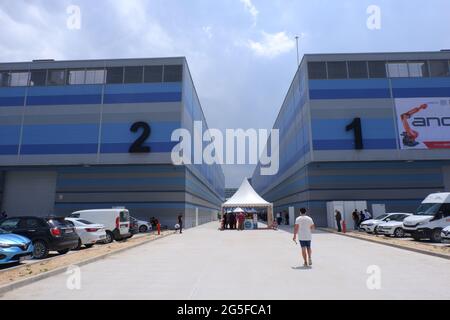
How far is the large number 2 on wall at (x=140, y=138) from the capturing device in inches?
1247

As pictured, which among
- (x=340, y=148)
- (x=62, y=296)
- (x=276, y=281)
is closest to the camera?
(x=62, y=296)

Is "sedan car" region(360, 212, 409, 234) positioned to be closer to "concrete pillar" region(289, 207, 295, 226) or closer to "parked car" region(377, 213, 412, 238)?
"parked car" region(377, 213, 412, 238)

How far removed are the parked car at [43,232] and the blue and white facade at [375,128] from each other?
24.1 m

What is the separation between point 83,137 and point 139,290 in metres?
29.7

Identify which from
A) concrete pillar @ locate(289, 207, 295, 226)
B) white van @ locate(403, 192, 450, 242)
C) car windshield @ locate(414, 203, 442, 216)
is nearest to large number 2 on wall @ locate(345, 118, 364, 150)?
concrete pillar @ locate(289, 207, 295, 226)

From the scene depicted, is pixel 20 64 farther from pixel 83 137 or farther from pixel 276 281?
pixel 276 281

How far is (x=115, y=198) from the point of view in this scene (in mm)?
33000

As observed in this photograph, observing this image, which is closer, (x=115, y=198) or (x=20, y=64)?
(x=115, y=198)

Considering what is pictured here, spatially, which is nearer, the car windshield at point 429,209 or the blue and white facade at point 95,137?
the car windshield at point 429,209

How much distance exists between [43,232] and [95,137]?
22.5 meters

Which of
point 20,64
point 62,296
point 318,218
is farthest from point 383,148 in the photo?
point 20,64

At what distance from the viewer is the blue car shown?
950 cm

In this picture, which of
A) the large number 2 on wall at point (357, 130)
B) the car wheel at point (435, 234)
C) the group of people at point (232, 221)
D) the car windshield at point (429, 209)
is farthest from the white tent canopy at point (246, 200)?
the car wheel at point (435, 234)

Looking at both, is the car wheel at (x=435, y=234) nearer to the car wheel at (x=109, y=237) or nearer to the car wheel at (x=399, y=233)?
the car wheel at (x=399, y=233)
